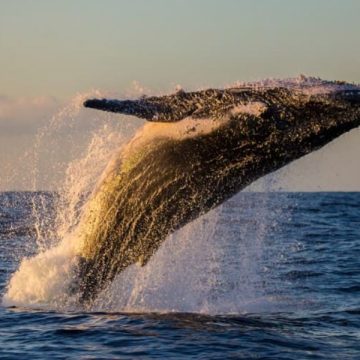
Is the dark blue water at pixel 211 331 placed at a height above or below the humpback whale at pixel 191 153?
below

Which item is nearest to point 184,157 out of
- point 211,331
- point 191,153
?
point 191,153

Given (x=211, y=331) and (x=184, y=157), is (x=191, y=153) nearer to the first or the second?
(x=184, y=157)

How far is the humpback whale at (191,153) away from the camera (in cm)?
1141

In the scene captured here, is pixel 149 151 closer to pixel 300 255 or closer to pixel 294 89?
pixel 294 89

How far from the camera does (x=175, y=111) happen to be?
12.1 meters

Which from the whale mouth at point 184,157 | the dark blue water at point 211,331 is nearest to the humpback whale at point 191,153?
the whale mouth at point 184,157

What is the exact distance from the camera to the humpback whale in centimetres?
1141

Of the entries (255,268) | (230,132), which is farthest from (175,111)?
(255,268)

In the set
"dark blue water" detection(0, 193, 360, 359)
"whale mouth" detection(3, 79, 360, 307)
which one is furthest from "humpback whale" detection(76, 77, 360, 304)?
"dark blue water" detection(0, 193, 360, 359)

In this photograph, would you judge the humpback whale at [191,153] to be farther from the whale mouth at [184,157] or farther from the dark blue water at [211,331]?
the dark blue water at [211,331]

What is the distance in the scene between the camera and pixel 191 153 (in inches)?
492

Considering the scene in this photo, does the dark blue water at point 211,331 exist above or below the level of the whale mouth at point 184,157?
below

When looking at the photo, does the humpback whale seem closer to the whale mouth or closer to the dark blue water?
the whale mouth

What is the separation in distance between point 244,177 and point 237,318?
2330mm
